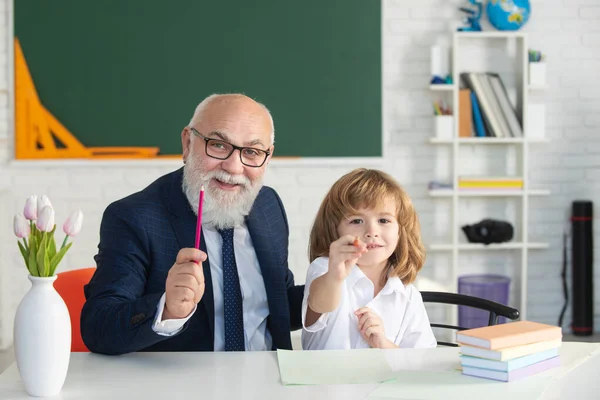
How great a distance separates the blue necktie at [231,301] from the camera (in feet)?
6.98

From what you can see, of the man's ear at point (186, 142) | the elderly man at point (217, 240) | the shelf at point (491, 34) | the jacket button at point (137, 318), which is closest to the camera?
the jacket button at point (137, 318)

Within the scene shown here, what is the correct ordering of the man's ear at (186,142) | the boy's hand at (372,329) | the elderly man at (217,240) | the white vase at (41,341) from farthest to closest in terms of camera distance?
the man's ear at (186,142)
the elderly man at (217,240)
the boy's hand at (372,329)
the white vase at (41,341)

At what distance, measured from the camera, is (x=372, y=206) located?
82.0 inches

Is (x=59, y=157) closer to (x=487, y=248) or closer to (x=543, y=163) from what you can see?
(x=487, y=248)

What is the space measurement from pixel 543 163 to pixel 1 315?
10.5ft

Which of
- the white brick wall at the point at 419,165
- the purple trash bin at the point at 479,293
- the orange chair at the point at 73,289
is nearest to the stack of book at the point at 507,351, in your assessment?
the orange chair at the point at 73,289

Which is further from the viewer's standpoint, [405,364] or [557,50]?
[557,50]

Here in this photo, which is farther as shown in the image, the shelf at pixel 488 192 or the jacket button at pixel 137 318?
the shelf at pixel 488 192

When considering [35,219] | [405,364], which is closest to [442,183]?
[405,364]

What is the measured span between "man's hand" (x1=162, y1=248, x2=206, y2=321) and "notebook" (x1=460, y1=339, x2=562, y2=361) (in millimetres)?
544

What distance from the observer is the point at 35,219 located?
1.52 meters

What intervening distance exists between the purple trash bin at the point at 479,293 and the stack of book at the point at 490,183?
1.75ft

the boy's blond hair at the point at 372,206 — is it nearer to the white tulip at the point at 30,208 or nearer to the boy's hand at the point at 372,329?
the boy's hand at the point at 372,329

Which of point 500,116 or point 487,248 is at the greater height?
point 500,116
